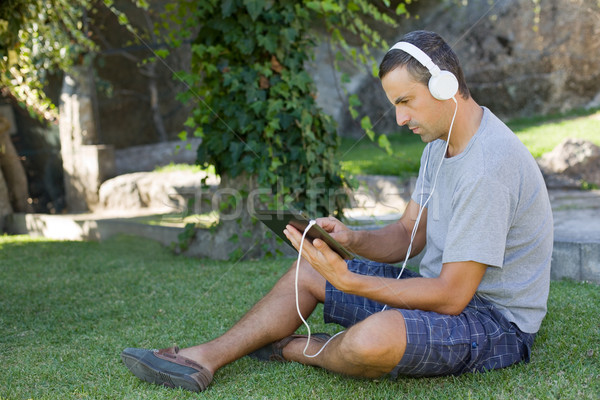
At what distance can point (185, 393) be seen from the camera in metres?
2.12

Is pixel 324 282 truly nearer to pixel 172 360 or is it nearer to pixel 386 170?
pixel 172 360

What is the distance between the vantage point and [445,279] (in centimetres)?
197

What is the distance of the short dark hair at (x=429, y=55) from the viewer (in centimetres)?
206

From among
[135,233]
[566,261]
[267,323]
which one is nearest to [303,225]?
[267,323]

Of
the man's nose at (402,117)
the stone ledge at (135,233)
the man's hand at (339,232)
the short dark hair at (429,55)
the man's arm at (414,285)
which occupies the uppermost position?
the short dark hair at (429,55)

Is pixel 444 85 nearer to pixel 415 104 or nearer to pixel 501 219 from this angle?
pixel 415 104

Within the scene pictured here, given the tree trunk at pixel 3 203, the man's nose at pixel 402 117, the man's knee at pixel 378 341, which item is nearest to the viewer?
the man's knee at pixel 378 341

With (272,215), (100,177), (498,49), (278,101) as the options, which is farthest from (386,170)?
(272,215)

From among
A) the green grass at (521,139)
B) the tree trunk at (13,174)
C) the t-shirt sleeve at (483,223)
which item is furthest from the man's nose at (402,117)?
the tree trunk at (13,174)

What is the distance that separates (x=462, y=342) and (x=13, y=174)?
21.8ft

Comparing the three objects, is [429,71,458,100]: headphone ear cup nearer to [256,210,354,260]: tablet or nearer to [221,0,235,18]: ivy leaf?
[256,210,354,260]: tablet

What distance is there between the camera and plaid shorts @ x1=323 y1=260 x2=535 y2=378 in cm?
194

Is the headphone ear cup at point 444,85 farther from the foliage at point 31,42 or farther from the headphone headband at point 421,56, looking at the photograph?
the foliage at point 31,42

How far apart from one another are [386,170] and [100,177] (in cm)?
362
